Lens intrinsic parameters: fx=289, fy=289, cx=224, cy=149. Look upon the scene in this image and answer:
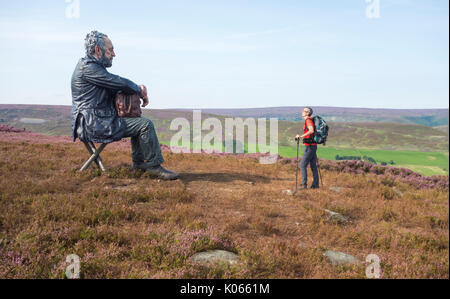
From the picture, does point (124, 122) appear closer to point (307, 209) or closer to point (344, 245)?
point (307, 209)

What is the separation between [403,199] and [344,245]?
14.2 ft

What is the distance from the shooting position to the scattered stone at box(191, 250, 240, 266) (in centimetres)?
372

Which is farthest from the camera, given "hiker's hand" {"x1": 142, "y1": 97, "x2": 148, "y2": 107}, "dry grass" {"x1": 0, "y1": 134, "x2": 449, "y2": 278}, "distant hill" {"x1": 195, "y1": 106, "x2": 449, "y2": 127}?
"hiker's hand" {"x1": 142, "y1": 97, "x2": 148, "y2": 107}

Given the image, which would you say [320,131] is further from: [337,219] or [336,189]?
[337,219]

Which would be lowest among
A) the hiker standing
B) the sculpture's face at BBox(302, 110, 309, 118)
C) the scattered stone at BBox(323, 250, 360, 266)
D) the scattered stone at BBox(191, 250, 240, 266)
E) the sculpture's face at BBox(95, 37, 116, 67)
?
the scattered stone at BBox(323, 250, 360, 266)

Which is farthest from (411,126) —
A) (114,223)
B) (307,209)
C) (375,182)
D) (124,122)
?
(114,223)

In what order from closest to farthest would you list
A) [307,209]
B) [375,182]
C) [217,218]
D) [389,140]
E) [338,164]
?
[217,218] → [307,209] → [375,182] → [338,164] → [389,140]

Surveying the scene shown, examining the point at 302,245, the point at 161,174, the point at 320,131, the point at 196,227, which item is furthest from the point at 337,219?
the point at 161,174

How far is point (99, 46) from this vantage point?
782 centimetres

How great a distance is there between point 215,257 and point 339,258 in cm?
184

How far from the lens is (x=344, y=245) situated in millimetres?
4965

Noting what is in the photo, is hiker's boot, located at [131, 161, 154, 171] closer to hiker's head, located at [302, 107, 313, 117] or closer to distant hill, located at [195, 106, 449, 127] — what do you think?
hiker's head, located at [302, 107, 313, 117]

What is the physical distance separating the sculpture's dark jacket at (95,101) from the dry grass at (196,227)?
3.94ft

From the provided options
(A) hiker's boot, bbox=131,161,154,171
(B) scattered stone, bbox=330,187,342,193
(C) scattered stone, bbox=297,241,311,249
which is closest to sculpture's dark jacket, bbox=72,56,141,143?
(A) hiker's boot, bbox=131,161,154,171
